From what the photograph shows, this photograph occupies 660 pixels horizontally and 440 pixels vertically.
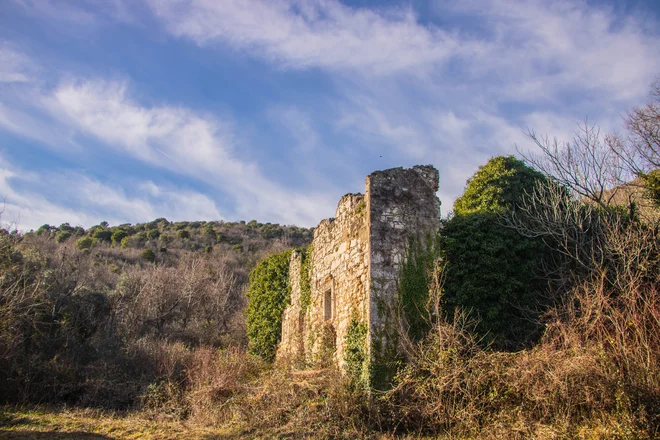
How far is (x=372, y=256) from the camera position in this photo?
8.57 m

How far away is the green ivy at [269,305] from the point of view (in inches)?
595

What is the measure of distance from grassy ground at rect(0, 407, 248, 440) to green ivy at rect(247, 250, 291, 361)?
5232 millimetres

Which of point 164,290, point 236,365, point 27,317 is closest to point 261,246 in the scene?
point 164,290

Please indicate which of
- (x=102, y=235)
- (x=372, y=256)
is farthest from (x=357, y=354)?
(x=102, y=235)

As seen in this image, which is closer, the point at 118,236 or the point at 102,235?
the point at 118,236

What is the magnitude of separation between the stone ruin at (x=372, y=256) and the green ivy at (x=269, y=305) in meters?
4.24

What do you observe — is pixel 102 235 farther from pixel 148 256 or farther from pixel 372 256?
pixel 372 256

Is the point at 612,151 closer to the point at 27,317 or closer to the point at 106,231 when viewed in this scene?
the point at 27,317

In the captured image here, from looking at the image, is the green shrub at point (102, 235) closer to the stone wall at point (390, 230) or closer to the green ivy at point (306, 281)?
the green ivy at point (306, 281)

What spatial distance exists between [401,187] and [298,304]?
5.87 meters

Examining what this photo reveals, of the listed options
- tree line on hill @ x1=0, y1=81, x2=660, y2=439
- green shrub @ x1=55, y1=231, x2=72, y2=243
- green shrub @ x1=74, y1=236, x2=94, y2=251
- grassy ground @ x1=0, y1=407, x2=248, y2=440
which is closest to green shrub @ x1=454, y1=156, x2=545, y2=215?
tree line on hill @ x1=0, y1=81, x2=660, y2=439

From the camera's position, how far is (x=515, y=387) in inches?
281

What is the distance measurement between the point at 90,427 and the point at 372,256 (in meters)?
6.40

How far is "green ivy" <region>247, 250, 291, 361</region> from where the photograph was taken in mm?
15117
